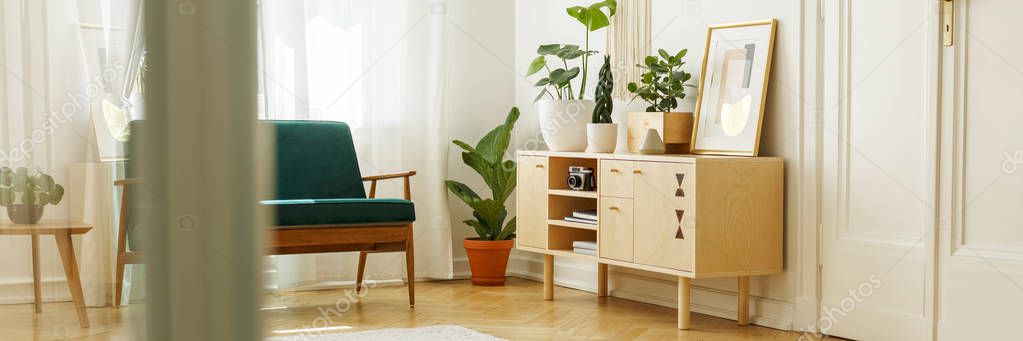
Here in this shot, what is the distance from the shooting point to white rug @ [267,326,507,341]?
3.26m

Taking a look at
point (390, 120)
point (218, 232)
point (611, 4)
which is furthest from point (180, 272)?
point (390, 120)

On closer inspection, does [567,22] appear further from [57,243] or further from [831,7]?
[57,243]

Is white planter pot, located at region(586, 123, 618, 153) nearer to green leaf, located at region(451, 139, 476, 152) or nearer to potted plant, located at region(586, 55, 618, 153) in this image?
potted plant, located at region(586, 55, 618, 153)

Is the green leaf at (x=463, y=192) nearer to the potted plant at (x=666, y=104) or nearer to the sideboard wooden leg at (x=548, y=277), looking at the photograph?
the sideboard wooden leg at (x=548, y=277)

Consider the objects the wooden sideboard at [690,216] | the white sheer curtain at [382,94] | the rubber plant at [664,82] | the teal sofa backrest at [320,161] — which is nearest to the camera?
the wooden sideboard at [690,216]

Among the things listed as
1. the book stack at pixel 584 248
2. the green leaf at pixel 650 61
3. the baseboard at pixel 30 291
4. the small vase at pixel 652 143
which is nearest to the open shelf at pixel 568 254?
the book stack at pixel 584 248

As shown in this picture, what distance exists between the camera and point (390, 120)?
4.73 meters

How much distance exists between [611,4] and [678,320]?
1.43 m

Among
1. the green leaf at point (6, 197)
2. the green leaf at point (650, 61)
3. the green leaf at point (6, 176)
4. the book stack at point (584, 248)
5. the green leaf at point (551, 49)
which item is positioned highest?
the green leaf at point (551, 49)

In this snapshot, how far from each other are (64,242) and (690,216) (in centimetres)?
320

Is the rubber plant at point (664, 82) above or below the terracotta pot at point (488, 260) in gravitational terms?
above

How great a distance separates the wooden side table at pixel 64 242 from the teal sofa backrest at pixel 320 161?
3.75 meters

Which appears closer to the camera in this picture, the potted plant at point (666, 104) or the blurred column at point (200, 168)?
the blurred column at point (200, 168)

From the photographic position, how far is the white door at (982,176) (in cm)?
278
